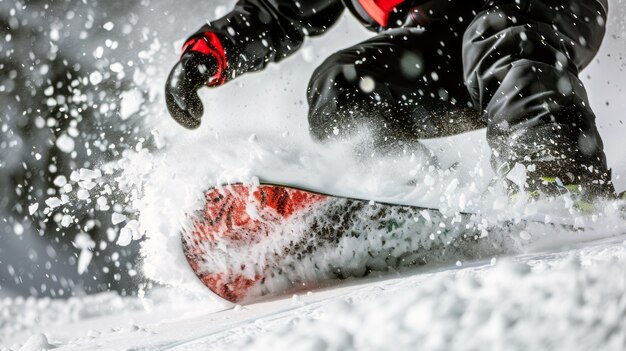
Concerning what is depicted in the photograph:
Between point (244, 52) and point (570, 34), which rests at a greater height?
point (244, 52)

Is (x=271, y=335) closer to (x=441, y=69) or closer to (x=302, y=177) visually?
(x=302, y=177)

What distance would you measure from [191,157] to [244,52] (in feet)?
1.39

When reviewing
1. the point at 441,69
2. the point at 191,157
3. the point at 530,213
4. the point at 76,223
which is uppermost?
the point at 191,157

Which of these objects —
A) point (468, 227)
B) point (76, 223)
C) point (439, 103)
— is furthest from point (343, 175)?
point (76, 223)

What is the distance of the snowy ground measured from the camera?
15.2 inches

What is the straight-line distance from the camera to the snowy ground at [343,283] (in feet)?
1.27

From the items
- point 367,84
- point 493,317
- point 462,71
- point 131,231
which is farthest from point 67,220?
point 493,317

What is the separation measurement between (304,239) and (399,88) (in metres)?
0.42

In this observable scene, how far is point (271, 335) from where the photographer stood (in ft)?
1.46

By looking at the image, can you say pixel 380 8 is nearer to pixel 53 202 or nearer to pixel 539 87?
pixel 539 87

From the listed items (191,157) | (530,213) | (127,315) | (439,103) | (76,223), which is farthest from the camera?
(76,223)

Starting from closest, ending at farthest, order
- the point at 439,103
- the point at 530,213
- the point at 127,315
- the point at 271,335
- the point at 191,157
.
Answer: the point at 271,335
the point at 530,213
the point at 191,157
the point at 439,103
the point at 127,315

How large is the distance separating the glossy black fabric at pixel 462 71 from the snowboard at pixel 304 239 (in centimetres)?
16

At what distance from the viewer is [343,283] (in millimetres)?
934
